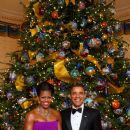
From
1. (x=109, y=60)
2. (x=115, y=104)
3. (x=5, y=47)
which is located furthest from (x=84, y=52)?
(x=5, y=47)

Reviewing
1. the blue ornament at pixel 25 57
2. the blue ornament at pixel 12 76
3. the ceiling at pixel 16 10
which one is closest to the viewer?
the blue ornament at pixel 12 76

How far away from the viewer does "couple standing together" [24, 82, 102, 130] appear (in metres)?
2.85

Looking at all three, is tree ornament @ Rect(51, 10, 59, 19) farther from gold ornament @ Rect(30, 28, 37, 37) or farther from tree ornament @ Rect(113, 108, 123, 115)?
tree ornament @ Rect(113, 108, 123, 115)

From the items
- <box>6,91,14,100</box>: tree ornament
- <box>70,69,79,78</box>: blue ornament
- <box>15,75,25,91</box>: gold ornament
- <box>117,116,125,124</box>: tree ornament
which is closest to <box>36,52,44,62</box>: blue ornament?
<box>15,75,25,91</box>: gold ornament

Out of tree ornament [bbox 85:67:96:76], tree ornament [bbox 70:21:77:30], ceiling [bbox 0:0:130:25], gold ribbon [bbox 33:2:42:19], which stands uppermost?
ceiling [bbox 0:0:130:25]

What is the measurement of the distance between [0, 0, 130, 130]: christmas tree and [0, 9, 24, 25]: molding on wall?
225cm

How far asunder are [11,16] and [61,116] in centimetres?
505

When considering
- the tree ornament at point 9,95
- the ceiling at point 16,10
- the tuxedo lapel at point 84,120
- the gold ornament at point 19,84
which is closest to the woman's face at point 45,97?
the tuxedo lapel at point 84,120

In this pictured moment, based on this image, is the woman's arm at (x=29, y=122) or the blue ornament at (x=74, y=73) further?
the blue ornament at (x=74, y=73)

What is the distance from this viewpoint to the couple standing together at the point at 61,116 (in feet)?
9.36

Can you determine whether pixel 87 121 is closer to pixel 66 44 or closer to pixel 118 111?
pixel 118 111

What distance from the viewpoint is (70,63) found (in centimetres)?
A: 478

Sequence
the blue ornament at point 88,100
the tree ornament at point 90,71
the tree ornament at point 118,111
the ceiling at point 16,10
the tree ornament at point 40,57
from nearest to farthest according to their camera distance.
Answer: the blue ornament at point 88,100, the tree ornament at point 90,71, the tree ornament at point 118,111, the tree ornament at point 40,57, the ceiling at point 16,10

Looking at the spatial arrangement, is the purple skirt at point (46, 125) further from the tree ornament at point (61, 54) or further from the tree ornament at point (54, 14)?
the tree ornament at point (54, 14)
